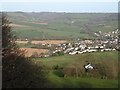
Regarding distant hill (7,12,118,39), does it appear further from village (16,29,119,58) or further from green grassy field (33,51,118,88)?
green grassy field (33,51,118,88)

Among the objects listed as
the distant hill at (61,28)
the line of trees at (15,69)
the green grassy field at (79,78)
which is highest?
the distant hill at (61,28)

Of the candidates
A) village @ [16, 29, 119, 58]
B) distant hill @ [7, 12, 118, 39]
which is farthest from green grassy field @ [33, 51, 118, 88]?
distant hill @ [7, 12, 118, 39]

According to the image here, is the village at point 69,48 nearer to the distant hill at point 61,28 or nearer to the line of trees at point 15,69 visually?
the distant hill at point 61,28

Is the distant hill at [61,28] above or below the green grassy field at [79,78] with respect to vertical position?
above

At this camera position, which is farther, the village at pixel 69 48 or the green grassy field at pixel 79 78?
the village at pixel 69 48

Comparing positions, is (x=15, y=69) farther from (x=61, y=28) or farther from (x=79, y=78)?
(x=61, y=28)

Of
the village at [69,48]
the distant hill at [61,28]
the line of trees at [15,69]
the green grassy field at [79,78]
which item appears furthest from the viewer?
the distant hill at [61,28]

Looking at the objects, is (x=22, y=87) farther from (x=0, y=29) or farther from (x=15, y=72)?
(x=0, y=29)

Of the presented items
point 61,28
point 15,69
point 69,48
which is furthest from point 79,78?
point 61,28

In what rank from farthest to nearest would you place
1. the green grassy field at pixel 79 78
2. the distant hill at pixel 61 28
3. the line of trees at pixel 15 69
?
the distant hill at pixel 61 28 → the green grassy field at pixel 79 78 → the line of trees at pixel 15 69

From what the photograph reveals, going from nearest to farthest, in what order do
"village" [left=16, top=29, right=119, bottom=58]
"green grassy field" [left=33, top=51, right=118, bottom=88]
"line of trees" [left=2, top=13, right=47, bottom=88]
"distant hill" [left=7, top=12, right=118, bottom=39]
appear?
"line of trees" [left=2, top=13, right=47, bottom=88] < "green grassy field" [left=33, top=51, right=118, bottom=88] < "village" [left=16, top=29, right=119, bottom=58] < "distant hill" [left=7, top=12, right=118, bottom=39]

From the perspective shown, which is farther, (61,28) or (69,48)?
(61,28)

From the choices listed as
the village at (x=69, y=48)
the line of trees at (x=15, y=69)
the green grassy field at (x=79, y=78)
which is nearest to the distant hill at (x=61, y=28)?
the village at (x=69, y=48)

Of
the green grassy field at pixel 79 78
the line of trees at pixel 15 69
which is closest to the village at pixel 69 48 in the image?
the green grassy field at pixel 79 78
